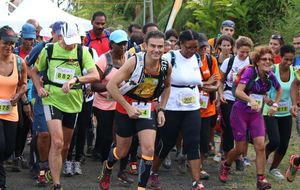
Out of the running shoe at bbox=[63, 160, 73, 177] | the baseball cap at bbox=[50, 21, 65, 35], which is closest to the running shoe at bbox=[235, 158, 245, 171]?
the running shoe at bbox=[63, 160, 73, 177]

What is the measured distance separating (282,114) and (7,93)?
154 inches

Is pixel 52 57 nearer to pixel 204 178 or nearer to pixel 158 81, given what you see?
pixel 158 81

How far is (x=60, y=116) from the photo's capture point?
763 centimetres

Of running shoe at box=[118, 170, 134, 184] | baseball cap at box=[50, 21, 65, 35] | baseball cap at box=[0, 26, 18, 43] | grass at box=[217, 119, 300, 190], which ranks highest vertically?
baseball cap at box=[50, 21, 65, 35]

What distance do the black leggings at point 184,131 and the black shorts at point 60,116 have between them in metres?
1.15

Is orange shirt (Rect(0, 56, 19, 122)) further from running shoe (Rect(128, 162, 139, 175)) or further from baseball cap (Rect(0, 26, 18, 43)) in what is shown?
running shoe (Rect(128, 162, 139, 175))

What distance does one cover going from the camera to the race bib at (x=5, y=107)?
7.39m

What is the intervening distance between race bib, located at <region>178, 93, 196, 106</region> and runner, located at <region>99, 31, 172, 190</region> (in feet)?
1.77

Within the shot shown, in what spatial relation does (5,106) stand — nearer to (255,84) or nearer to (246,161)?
(255,84)

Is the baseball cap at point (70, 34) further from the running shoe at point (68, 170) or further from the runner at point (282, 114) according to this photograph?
the runner at point (282, 114)

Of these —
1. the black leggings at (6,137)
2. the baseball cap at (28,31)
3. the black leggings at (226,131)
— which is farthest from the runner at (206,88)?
the black leggings at (6,137)

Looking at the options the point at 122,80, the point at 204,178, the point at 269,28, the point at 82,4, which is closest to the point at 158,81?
the point at 122,80

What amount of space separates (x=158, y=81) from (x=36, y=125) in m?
1.75

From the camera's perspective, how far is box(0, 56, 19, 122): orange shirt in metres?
7.42
